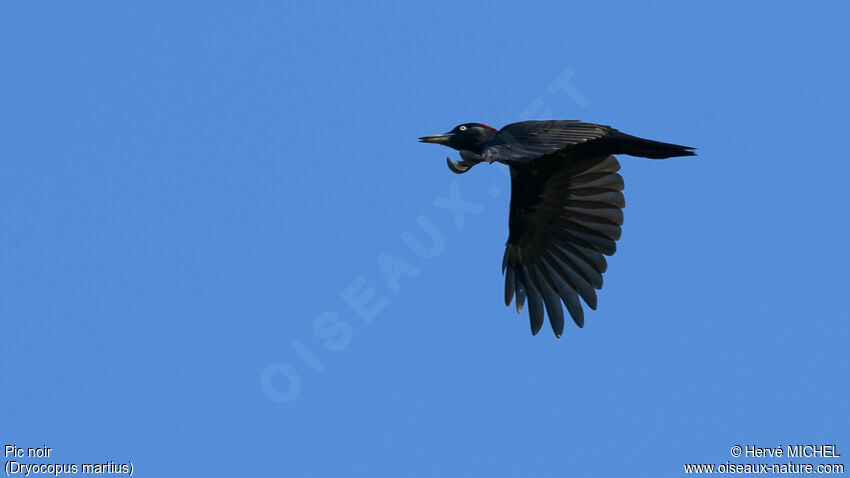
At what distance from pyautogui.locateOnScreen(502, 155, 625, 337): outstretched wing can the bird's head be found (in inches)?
14.2

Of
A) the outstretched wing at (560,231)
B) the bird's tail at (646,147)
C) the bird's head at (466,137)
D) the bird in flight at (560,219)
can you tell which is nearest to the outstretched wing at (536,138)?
the bird's tail at (646,147)

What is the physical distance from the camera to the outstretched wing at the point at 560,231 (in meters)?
8.32

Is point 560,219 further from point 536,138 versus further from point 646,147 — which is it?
point 536,138

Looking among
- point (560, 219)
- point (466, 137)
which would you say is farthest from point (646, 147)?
point (466, 137)

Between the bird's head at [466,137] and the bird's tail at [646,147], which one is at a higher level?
the bird's head at [466,137]

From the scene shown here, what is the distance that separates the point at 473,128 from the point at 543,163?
0.68 meters

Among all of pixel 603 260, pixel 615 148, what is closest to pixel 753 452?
pixel 603 260

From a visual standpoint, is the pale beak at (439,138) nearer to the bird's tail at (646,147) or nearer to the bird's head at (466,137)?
the bird's head at (466,137)

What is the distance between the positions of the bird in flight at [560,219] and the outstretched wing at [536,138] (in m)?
0.34

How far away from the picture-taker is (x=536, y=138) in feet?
24.1

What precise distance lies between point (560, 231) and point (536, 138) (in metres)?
1.41

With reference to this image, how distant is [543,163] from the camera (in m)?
8.41

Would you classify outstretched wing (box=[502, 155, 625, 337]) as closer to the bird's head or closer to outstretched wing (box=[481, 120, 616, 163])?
the bird's head

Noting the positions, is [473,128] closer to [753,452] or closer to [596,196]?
[596,196]
